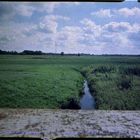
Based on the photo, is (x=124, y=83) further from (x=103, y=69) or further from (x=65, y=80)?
(x=65, y=80)

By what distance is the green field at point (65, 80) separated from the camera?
5.70 metres

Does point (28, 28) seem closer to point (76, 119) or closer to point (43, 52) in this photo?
point (43, 52)

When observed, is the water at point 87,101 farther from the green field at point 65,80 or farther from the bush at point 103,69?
the bush at point 103,69

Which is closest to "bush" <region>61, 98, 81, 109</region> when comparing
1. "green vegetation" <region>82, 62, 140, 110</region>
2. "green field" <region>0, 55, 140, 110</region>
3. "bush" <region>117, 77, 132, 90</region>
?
"green field" <region>0, 55, 140, 110</region>

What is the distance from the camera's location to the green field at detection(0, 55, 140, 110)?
18.7ft

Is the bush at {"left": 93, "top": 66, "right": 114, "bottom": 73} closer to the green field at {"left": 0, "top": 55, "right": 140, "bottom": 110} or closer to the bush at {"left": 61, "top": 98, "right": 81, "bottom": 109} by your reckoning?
the green field at {"left": 0, "top": 55, "right": 140, "bottom": 110}

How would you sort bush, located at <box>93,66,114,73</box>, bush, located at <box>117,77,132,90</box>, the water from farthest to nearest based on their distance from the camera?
bush, located at <box>93,66,114,73</box> < bush, located at <box>117,77,132,90</box> < the water

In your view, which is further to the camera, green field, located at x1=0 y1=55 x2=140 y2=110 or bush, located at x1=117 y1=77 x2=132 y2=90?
bush, located at x1=117 y1=77 x2=132 y2=90

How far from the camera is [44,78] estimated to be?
5863mm

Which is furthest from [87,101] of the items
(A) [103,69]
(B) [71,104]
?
(A) [103,69]

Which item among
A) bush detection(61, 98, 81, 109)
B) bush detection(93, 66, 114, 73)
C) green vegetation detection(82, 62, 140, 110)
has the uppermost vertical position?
bush detection(93, 66, 114, 73)

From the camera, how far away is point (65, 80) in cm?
585

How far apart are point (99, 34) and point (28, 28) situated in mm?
1429

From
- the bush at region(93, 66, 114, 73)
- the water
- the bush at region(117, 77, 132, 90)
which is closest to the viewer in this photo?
the water
